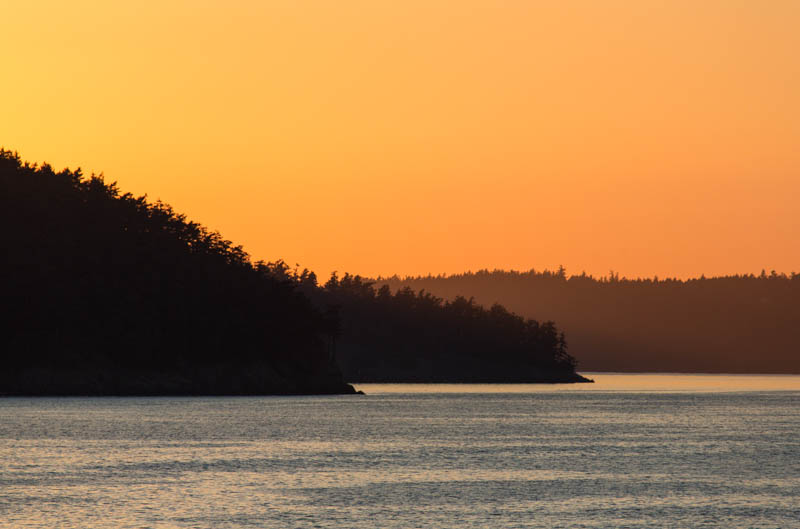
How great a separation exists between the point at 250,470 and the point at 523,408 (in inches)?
4152

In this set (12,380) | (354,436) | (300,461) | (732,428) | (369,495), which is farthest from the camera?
(12,380)

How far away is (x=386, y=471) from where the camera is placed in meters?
78.5

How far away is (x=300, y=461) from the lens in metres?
85.4

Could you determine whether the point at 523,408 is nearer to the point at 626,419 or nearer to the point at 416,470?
the point at 626,419

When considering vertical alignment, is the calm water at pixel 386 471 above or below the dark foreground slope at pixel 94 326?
below

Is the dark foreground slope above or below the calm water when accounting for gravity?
above

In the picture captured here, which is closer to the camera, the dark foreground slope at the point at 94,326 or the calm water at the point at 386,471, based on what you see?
the calm water at the point at 386,471

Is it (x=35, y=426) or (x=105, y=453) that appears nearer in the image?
(x=105, y=453)

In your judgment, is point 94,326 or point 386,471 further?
point 94,326

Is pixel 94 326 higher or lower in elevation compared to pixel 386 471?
higher

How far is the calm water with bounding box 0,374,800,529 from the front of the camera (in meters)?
57.9

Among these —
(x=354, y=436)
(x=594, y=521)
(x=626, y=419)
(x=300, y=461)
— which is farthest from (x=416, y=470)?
(x=626, y=419)

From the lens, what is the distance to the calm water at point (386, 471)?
190ft

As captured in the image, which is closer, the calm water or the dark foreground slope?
the calm water
